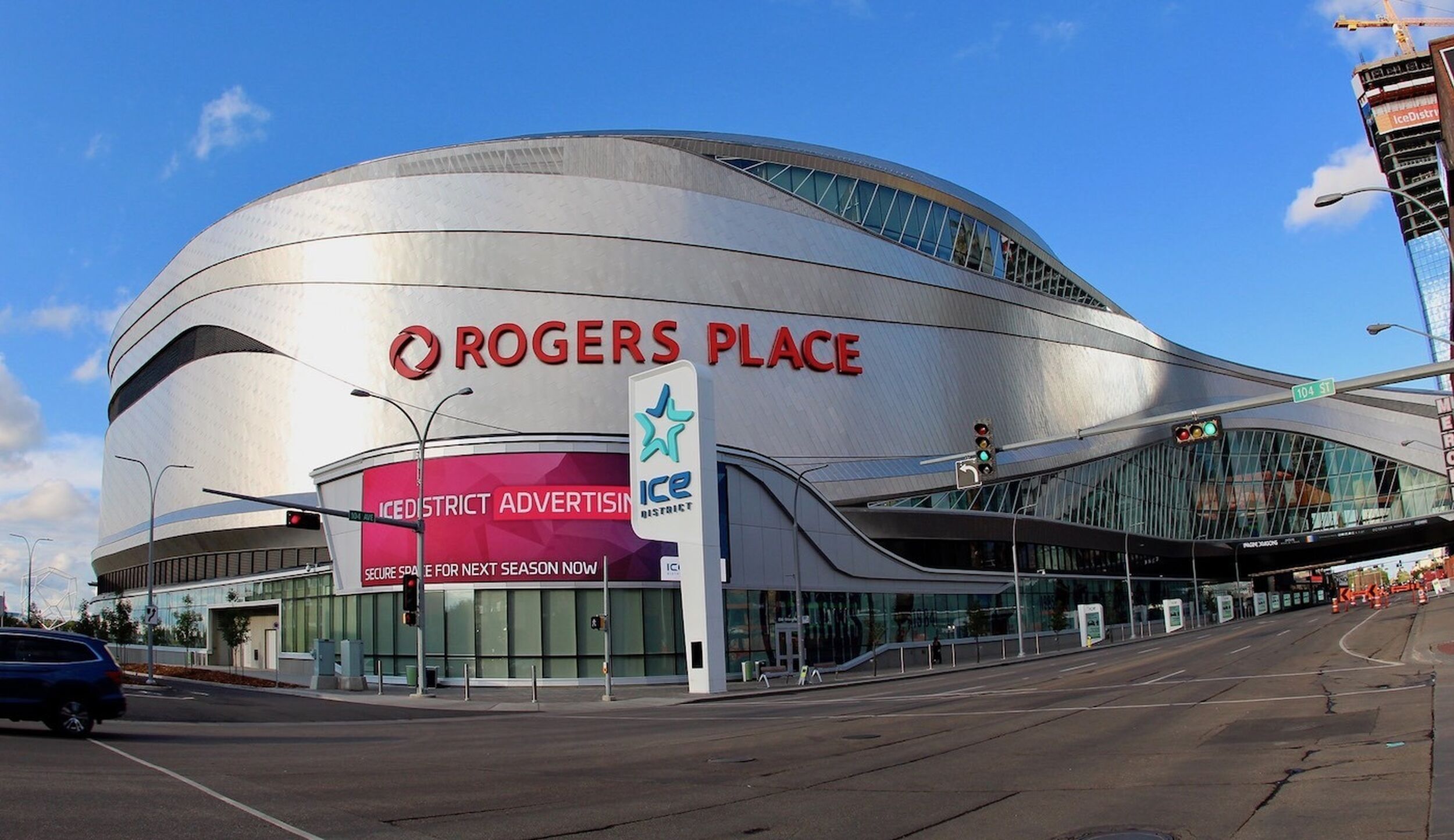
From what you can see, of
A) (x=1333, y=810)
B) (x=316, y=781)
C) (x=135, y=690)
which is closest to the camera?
(x=1333, y=810)

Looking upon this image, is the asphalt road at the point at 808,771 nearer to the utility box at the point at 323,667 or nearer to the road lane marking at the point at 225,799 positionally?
the road lane marking at the point at 225,799

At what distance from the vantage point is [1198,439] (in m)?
28.1

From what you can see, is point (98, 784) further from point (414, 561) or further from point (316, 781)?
point (414, 561)

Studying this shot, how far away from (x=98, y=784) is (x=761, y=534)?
36762mm

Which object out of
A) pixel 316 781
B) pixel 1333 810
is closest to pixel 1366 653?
pixel 1333 810

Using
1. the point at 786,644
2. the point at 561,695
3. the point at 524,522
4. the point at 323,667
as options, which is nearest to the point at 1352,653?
the point at 786,644

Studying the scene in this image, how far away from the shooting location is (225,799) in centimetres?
1329

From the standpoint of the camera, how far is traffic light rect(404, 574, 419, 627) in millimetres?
36281

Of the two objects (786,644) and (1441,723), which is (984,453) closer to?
(1441,723)

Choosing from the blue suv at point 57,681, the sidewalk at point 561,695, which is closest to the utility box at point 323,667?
the sidewalk at point 561,695

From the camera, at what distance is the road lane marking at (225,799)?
1114cm

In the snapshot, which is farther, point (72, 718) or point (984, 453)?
point (984, 453)

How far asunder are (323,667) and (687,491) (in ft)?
56.3

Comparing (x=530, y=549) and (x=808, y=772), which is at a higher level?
(x=530, y=549)
